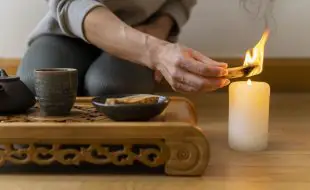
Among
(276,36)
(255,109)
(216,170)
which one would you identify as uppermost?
(276,36)

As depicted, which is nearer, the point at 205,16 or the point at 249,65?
the point at 249,65

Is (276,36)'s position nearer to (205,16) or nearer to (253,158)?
(205,16)

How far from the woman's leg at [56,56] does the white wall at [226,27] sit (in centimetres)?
55

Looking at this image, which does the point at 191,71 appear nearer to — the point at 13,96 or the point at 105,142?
the point at 105,142

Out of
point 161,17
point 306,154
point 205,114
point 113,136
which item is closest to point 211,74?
point 113,136

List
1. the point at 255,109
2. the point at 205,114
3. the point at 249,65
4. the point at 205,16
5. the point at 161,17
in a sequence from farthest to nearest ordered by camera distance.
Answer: the point at 205,16
the point at 205,114
the point at 161,17
the point at 255,109
the point at 249,65

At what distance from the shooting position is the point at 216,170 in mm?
1115

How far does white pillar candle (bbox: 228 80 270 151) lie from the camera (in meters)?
1.22

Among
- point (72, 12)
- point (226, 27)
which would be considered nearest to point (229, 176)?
point (72, 12)

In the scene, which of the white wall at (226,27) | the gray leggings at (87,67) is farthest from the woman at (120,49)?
the white wall at (226,27)

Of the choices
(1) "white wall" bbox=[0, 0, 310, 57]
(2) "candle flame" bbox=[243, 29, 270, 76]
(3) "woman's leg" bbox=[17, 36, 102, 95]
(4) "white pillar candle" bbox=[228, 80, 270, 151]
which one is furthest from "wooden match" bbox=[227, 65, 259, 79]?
(1) "white wall" bbox=[0, 0, 310, 57]

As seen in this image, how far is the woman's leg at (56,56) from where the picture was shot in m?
1.37

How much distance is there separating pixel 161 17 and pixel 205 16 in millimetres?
490

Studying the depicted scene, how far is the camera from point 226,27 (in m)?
1.98
